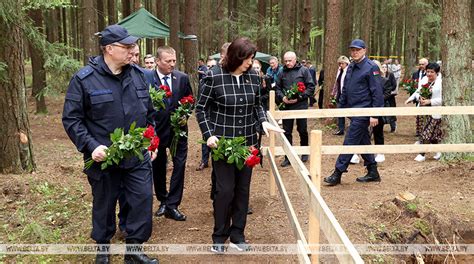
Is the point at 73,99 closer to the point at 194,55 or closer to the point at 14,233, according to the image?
the point at 14,233

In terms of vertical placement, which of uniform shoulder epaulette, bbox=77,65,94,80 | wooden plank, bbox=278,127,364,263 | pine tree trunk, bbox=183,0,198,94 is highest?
pine tree trunk, bbox=183,0,198,94

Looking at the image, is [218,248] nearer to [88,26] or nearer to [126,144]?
[126,144]

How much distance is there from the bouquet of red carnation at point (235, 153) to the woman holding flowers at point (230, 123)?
2.5 inches

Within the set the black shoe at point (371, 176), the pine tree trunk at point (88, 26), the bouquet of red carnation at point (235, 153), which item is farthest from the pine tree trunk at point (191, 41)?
the bouquet of red carnation at point (235, 153)

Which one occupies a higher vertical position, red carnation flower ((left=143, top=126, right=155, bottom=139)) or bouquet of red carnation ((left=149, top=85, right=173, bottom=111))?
bouquet of red carnation ((left=149, top=85, right=173, bottom=111))

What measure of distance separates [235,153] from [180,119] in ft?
4.68

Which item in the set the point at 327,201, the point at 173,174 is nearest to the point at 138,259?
the point at 173,174

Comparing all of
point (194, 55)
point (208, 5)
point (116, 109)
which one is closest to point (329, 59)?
point (194, 55)

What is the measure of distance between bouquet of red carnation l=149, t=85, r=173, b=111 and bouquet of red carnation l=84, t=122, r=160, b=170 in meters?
1.26

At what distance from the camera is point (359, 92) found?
6.83 m

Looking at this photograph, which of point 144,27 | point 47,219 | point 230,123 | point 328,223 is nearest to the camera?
point 328,223

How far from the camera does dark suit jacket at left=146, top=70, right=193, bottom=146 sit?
17.5 feet

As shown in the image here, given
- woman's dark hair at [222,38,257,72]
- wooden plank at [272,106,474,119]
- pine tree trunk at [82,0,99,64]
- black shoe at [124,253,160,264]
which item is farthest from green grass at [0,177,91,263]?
pine tree trunk at [82,0,99,64]

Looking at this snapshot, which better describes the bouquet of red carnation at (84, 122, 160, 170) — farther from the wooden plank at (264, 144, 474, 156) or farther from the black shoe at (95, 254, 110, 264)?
the wooden plank at (264, 144, 474, 156)
